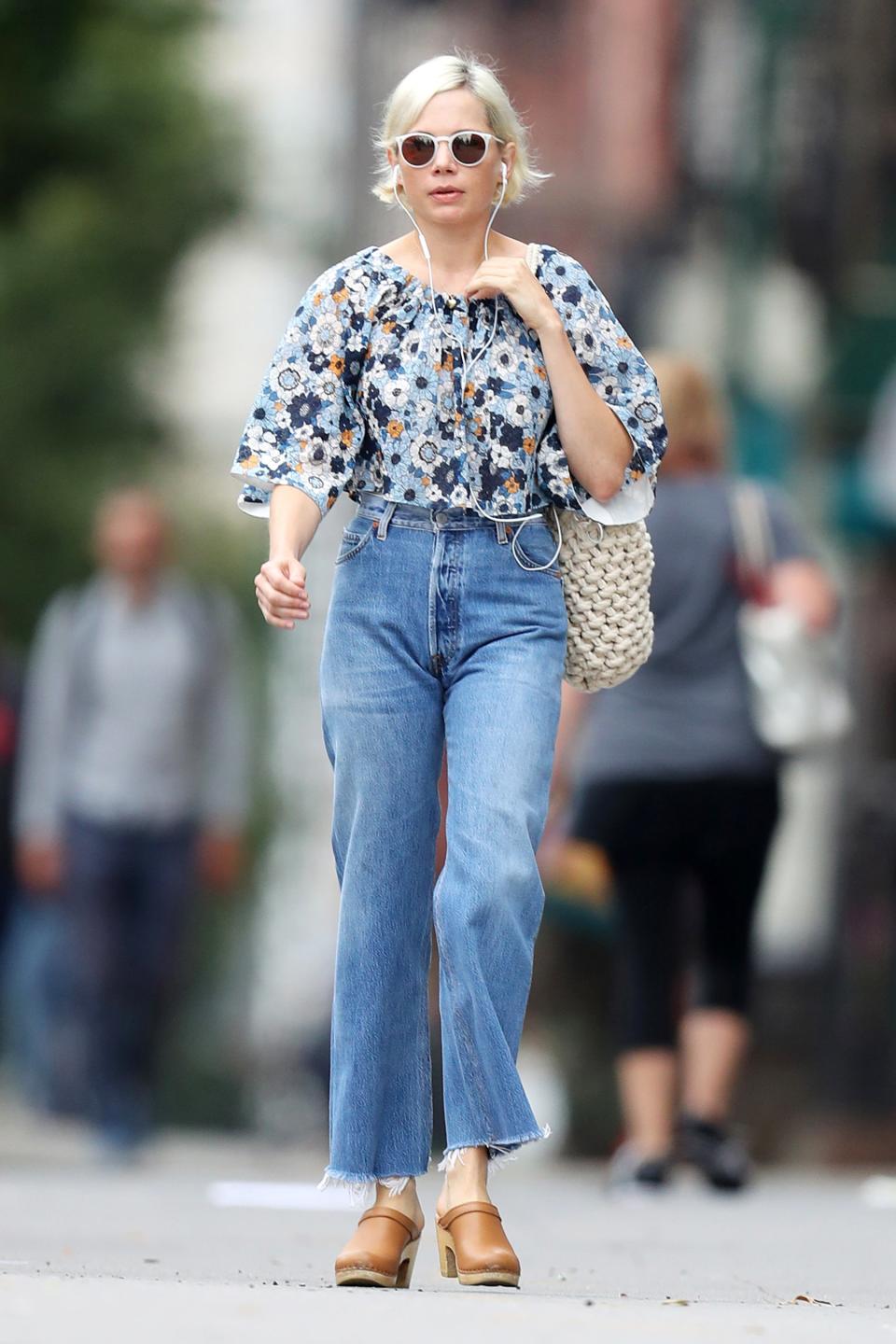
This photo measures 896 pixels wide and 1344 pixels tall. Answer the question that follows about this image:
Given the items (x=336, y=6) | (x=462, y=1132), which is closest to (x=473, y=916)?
(x=462, y=1132)

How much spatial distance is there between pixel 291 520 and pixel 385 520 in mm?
166

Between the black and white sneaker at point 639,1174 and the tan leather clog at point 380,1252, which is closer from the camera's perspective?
the tan leather clog at point 380,1252

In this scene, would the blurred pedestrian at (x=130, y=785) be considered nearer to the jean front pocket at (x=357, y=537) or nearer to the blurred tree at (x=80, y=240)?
the jean front pocket at (x=357, y=537)

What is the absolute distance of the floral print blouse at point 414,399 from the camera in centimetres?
449

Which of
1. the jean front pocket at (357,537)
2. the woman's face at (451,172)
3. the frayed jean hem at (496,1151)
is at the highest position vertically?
the woman's face at (451,172)

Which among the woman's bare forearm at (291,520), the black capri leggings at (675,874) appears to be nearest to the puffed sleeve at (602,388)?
the woman's bare forearm at (291,520)

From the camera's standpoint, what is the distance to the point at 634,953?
7262 mm

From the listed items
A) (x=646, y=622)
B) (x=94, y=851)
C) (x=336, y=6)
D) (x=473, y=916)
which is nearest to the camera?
(x=473, y=916)

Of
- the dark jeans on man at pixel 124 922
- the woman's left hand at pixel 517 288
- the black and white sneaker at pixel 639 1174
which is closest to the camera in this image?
the woman's left hand at pixel 517 288

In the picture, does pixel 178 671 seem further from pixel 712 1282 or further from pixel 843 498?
pixel 843 498

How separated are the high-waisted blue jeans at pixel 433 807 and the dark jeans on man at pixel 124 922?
4488 millimetres

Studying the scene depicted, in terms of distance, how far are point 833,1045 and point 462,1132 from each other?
9.26 meters

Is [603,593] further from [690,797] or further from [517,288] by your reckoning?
[690,797]

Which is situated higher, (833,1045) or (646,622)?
(646,622)
